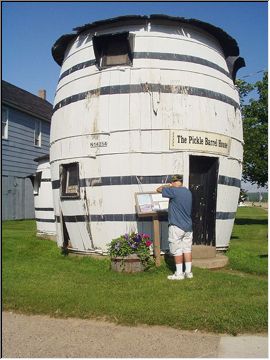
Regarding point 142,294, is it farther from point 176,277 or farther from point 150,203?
point 150,203

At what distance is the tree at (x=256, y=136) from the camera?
2091 cm

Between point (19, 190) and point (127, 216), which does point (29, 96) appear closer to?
point (19, 190)

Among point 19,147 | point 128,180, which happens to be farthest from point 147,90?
point 19,147

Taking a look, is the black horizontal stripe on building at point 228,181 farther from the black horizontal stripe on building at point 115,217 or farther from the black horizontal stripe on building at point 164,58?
the black horizontal stripe on building at point 164,58

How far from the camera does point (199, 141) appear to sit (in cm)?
803

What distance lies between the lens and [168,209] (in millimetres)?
7277

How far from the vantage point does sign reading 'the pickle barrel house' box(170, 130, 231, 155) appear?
309 inches

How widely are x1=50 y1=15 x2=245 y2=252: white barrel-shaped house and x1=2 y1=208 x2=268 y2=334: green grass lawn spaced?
2.84 ft

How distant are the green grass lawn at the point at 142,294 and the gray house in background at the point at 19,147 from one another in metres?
Result: 11.7

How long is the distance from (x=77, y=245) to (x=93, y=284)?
2.28 meters

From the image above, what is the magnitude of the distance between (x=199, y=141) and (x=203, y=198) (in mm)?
1181

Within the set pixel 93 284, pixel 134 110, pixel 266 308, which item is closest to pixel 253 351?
pixel 266 308

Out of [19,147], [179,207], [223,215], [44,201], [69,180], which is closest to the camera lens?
[179,207]

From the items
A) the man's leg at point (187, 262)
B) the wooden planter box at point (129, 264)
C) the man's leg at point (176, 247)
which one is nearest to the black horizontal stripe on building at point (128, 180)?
the man's leg at point (176, 247)
